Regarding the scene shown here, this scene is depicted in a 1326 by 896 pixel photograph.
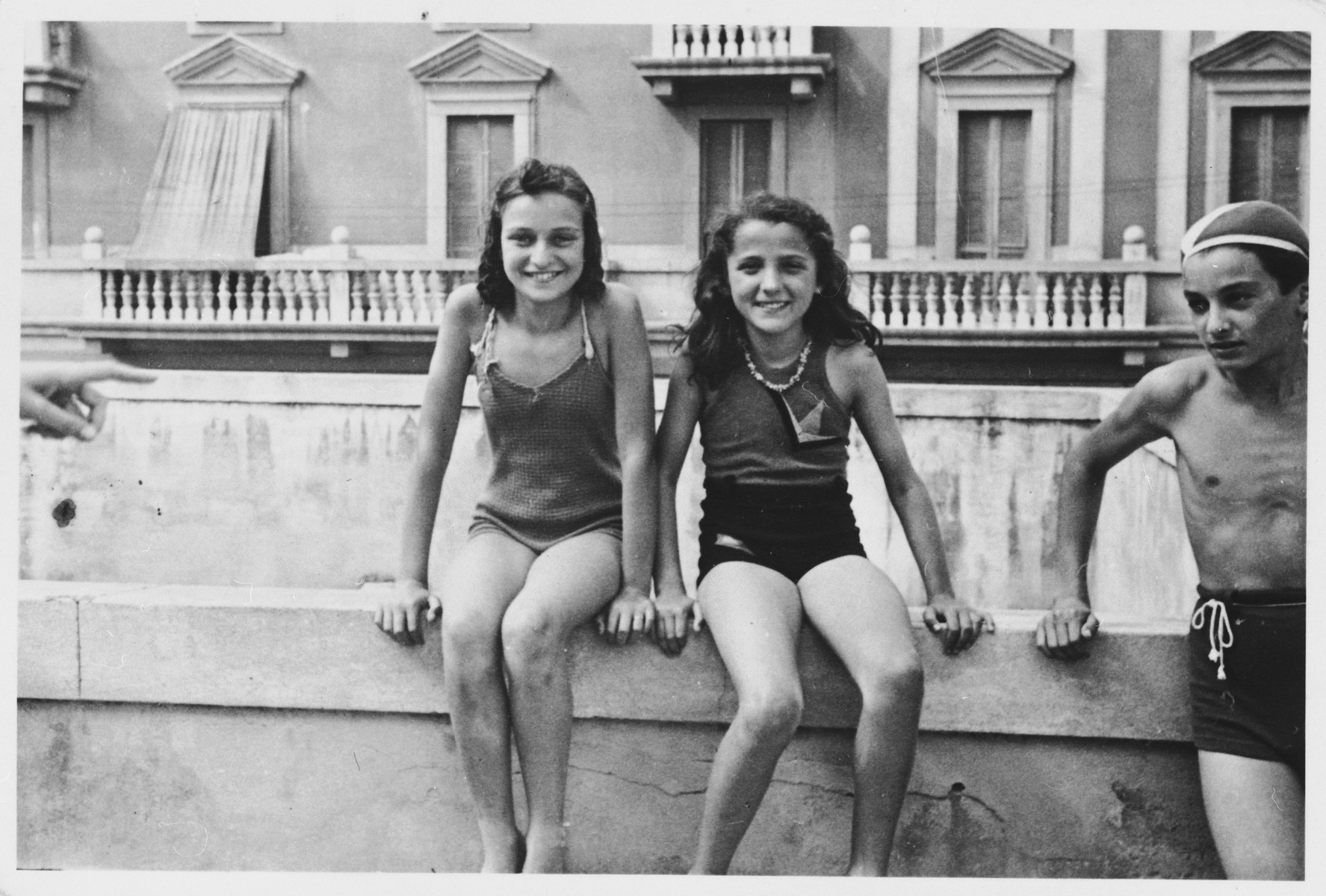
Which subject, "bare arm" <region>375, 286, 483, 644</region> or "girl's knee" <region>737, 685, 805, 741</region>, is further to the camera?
"bare arm" <region>375, 286, 483, 644</region>

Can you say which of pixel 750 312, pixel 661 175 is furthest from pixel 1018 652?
pixel 661 175

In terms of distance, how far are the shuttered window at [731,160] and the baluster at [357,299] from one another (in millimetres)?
3090

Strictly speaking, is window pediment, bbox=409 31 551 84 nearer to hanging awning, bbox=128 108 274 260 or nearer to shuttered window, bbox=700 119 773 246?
hanging awning, bbox=128 108 274 260

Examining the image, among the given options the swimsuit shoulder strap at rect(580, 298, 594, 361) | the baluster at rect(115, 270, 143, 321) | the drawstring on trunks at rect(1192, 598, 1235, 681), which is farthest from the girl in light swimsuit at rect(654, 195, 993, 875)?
the baluster at rect(115, 270, 143, 321)

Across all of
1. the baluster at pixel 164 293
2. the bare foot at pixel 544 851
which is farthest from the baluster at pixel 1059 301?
the bare foot at pixel 544 851

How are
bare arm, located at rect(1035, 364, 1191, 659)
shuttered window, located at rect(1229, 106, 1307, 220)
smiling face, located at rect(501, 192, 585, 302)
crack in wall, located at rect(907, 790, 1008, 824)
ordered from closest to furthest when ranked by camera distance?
bare arm, located at rect(1035, 364, 1191, 659) → crack in wall, located at rect(907, 790, 1008, 824) → smiling face, located at rect(501, 192, 585, 302) → shuttered window, located at rect(1229, 106, 1307, 220)

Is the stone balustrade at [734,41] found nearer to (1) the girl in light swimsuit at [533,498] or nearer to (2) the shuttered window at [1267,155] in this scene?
(2) the shuttered window at [1267,155]

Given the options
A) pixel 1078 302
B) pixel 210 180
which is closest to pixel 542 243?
pixel 210 180

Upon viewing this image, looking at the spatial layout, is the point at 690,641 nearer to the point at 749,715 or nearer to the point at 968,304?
the point at 749,715

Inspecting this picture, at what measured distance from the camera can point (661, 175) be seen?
11484 mm

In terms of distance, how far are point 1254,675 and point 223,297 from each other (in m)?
9.28

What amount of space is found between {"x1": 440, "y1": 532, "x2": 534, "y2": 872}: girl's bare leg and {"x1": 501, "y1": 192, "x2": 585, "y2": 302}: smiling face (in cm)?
82

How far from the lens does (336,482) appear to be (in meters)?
8.89

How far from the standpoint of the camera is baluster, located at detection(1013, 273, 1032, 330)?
11.6 meters
